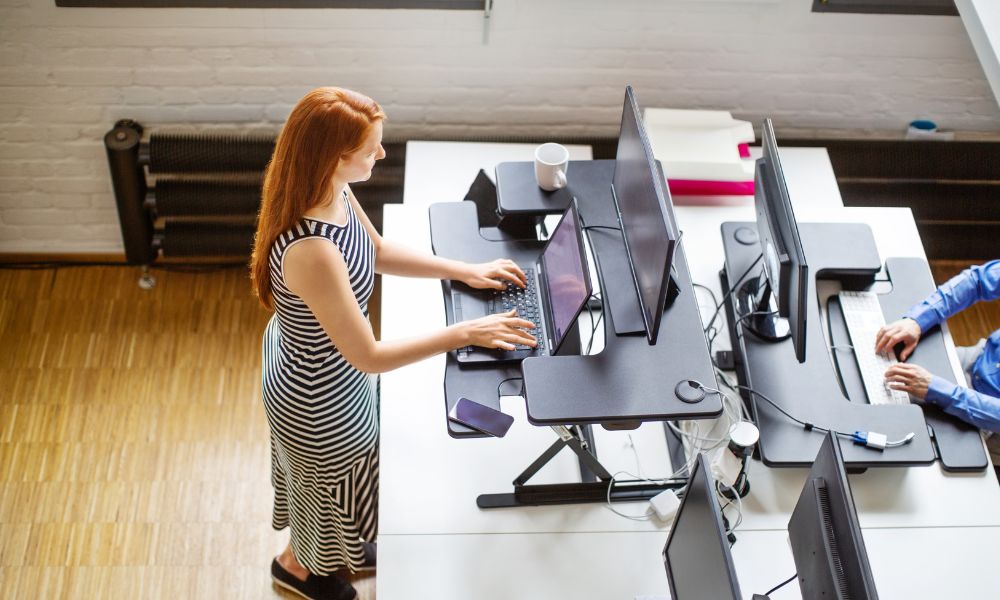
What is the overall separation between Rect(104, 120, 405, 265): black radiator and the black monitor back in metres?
1.29

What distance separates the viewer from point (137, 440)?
2834 mm

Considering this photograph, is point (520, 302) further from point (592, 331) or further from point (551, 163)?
point (551, 163)

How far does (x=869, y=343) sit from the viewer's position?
225 centimetres

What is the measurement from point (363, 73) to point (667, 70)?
Result: 0.98 meters

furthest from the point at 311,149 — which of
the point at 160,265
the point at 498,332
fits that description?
the point at 160,265

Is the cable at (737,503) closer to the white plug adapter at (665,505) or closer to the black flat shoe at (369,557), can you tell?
the white plug adapter at (665,505)

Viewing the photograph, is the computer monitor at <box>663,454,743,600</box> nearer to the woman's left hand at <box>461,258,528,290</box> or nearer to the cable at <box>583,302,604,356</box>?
the cable at <box>583,302,604,356</box>

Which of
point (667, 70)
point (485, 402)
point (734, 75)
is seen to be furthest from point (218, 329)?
point (734, 75)

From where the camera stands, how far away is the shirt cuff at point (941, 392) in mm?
2088

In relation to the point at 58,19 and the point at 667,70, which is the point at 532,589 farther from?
the point at 58,19

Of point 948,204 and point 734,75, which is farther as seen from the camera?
point 948,204

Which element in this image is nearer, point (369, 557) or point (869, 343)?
point (869, 343)

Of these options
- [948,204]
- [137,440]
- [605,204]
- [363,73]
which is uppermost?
[363,73]

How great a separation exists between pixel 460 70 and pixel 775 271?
4.31 feet
